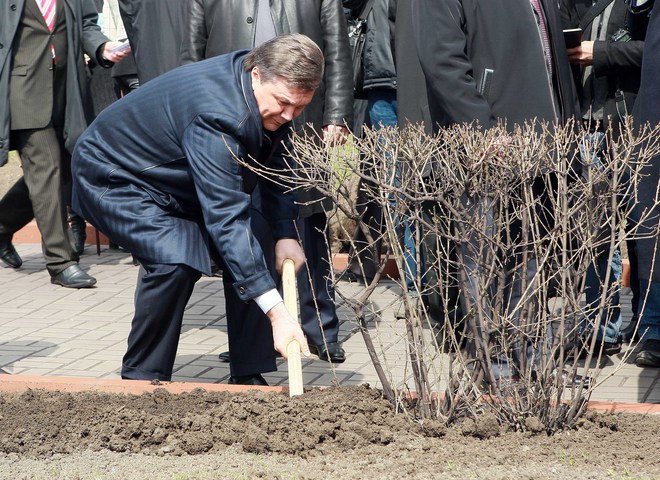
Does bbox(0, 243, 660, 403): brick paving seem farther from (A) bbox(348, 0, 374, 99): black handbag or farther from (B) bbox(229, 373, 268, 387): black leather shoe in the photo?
(A) bbox(348, 0, 374, 99): black handbag

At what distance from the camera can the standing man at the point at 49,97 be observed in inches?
295

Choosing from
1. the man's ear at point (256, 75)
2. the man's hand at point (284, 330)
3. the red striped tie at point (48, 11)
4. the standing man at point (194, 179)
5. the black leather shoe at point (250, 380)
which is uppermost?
the red striped tie at point (48, 11)

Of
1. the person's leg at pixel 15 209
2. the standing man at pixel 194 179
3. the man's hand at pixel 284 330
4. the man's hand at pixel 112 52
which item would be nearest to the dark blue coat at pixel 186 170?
the standing man at pixel 194 179

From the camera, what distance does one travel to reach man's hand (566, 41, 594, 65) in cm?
533

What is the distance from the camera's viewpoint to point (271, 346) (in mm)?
5004

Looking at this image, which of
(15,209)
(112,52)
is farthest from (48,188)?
(112,52)

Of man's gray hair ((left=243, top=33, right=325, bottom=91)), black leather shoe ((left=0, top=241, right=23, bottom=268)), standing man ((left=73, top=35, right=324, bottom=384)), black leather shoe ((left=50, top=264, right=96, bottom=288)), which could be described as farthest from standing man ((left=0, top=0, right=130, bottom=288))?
man's gray hair ((left=243, top=33, right=325, bottom=91))

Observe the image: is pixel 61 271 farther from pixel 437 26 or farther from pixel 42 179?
pixel 437 26

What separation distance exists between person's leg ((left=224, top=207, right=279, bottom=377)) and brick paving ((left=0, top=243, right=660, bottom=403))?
336 mm

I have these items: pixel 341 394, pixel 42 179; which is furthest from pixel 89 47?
pixel 341 394

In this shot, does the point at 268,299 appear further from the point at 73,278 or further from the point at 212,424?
the point at 73,278

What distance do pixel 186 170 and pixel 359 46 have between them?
9.69 feet

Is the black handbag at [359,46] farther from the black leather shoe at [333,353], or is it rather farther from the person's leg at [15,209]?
the person's leg at [15,209]

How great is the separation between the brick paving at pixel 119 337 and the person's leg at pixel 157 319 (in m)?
0.72
